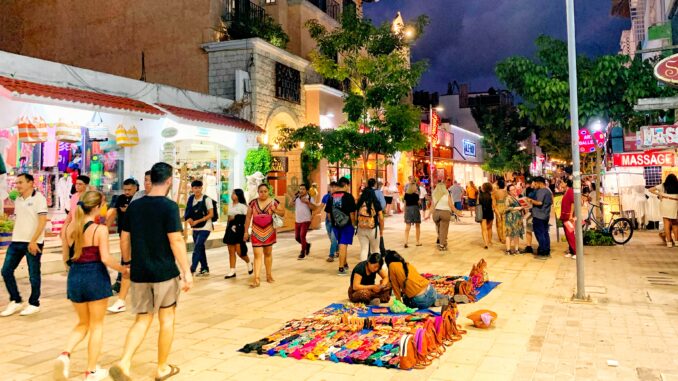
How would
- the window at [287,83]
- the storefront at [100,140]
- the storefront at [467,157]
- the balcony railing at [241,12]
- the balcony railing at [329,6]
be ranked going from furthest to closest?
the storefront at [467,157]
the balcony railing at [329,6]
the window at [287,83]
the balcony railing at [241,12]
the storefront at [100,140]

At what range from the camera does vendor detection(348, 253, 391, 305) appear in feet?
23.2

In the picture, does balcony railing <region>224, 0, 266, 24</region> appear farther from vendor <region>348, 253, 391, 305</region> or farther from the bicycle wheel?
vendor <region>348, 253, 391, 305</region>

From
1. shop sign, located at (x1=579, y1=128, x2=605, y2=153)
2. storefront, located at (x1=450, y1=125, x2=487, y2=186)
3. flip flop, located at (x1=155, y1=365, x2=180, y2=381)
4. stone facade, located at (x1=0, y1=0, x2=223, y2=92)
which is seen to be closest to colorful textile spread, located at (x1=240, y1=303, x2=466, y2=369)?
flip flop, located at (x1=155, y1=365, x2=180, y2=381)

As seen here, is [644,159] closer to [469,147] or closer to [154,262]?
[154,262]

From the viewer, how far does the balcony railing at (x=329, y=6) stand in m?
24.0

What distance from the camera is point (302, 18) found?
22125mm

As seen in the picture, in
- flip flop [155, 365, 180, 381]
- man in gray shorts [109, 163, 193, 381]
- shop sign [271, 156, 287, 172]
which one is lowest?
flip flop [155, 365, 180, 381]

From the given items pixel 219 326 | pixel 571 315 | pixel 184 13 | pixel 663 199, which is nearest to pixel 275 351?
pixel 219 326

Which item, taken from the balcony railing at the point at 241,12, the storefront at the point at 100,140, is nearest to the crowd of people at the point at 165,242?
the storefront at the point at 100,140

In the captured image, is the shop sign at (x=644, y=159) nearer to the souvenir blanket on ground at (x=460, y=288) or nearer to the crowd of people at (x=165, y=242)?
the crowd of people at (x=165, y=242)

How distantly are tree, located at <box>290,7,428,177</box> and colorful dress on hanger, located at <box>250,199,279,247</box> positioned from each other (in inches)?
340

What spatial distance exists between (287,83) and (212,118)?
5.38 meters

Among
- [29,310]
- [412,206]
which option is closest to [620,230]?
[412,206]

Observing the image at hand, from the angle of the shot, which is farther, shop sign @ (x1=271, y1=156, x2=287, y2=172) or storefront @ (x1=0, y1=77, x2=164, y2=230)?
shop sign @ (x1=271, y1=156, x2=287, y2=172)
